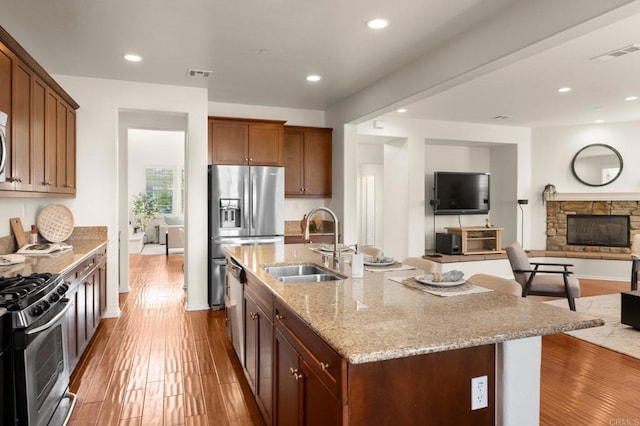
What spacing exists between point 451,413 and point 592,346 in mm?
3166

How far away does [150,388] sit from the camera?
117 inches

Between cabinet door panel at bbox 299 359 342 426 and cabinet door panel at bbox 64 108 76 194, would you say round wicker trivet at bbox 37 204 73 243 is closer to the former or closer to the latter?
cabinet door panel at bbox 64 108 76 194

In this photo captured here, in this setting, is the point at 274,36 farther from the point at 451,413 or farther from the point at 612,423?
the point at 612,423

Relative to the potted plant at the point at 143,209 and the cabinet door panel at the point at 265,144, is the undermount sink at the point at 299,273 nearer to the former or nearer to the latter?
the cabinet door panel at the point at 265,144

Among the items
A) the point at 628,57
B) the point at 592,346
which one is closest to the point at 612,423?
the point at 592,346

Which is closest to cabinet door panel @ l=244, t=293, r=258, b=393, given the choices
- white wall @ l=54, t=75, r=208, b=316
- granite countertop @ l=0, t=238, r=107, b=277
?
granite countertop @ l=0, t=238, r=107, b=277

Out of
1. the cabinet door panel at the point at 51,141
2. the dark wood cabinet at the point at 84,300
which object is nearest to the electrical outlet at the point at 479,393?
the dark wood cabinet at the point at 84,300

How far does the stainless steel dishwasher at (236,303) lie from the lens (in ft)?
9.78

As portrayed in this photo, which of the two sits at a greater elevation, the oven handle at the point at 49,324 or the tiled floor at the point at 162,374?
the oven handle at the point at 49,324

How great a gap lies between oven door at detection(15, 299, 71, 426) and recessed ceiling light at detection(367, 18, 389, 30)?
288cm

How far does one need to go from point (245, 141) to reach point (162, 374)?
3140mm

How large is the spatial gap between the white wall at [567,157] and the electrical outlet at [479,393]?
6979 millimetres

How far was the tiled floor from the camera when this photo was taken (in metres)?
2.62

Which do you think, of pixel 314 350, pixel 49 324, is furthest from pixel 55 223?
pixel 314 350
